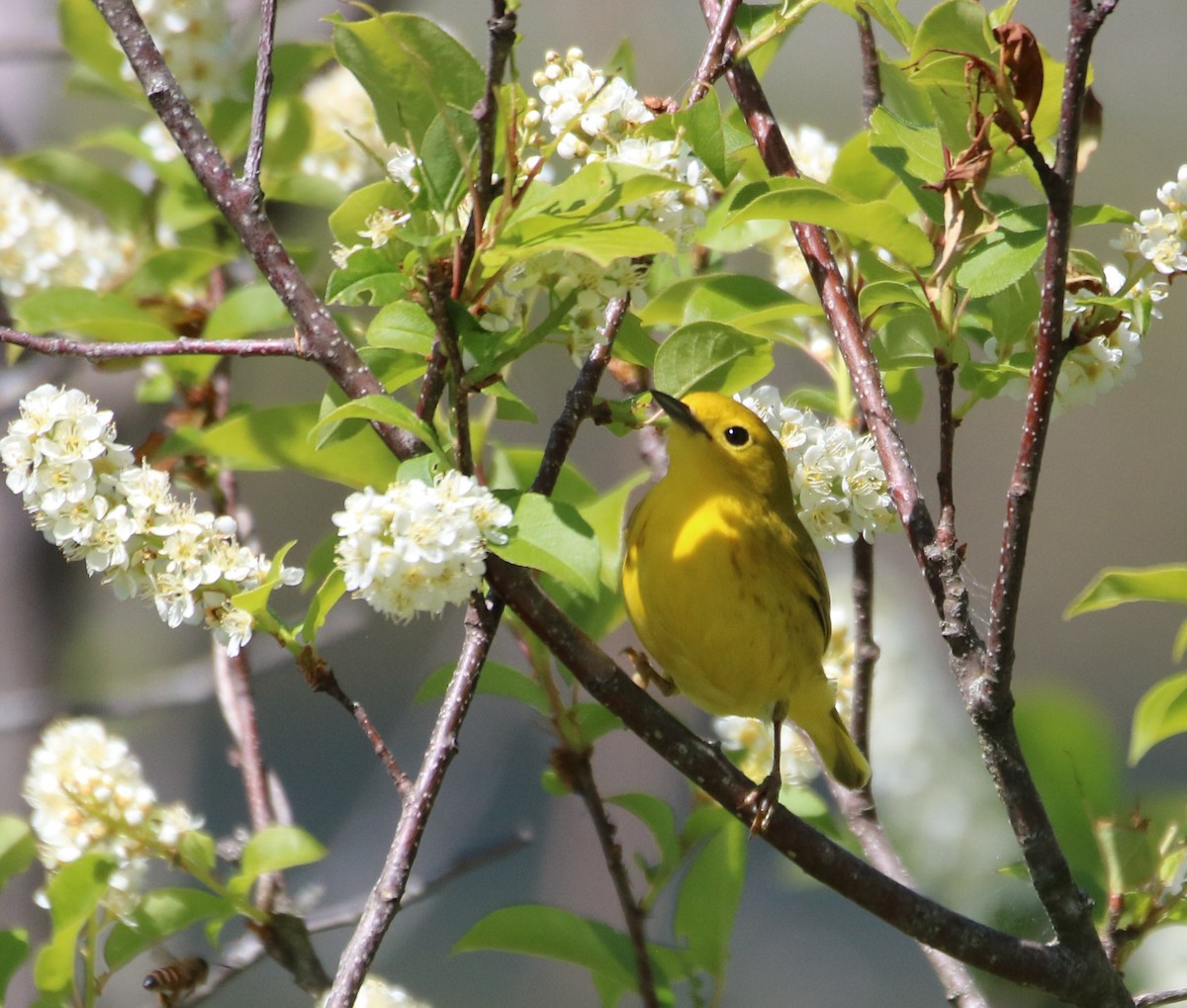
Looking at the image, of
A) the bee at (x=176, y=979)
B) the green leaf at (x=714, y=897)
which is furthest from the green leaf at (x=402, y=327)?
the bee at (x=176, y=979)

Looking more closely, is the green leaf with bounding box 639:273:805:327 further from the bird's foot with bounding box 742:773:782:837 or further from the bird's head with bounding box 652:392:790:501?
the bird's foot with bounding box 742:773:782:837

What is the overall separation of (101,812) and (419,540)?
103 cm

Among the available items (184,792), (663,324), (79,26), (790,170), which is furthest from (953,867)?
(184,792)

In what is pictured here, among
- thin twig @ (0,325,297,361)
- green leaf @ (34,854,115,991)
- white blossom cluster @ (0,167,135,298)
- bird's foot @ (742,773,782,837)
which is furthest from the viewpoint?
white blossom cluster @ (0,167,135,298)

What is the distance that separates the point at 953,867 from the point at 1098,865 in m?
0.93

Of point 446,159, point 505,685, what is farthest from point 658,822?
point 446,159

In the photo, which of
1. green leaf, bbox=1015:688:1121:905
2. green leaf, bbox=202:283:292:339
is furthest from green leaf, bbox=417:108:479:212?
green leaf, bbox=1015:688:1121:905

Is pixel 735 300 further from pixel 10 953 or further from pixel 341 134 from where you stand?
pixel 10 953

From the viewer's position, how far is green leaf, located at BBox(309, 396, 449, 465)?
1.38m

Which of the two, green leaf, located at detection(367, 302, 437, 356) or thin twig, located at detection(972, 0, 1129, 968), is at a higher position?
green leaf, located at detection(367, 302, 437, 356)

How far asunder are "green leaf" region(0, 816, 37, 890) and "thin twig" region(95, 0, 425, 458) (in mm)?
1047

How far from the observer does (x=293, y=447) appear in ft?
6.14

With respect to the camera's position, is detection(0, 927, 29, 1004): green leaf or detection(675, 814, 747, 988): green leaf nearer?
detection(0, 927, 29, 1004): green leaf

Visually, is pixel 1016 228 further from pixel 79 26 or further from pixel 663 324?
pixel 79 26
